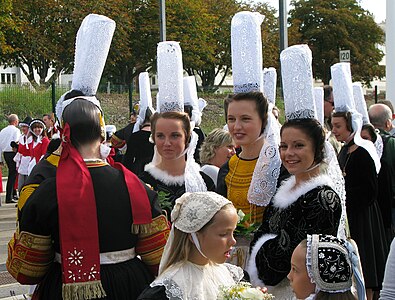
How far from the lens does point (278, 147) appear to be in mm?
4812

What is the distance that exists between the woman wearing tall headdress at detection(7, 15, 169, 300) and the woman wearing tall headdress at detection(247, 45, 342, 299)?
2.06 feet

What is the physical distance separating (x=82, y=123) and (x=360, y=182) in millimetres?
3532

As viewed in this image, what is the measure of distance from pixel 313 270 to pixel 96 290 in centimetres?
119

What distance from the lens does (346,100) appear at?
23.7 feet

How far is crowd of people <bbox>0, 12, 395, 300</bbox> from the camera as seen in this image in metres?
3.66

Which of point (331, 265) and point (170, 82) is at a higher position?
point (170, 82)

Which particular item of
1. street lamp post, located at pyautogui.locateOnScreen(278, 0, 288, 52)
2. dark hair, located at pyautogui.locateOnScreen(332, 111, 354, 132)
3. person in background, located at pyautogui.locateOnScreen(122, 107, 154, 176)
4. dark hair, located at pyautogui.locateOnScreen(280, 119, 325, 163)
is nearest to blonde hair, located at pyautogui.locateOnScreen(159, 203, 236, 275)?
dark hair, located at pyautogui.locateOnScreen(280, 119, 325, 163)

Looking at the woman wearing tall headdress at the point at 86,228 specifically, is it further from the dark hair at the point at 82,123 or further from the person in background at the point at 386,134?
the person in background at the point at 386,134

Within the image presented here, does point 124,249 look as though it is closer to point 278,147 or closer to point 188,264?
point 188,264

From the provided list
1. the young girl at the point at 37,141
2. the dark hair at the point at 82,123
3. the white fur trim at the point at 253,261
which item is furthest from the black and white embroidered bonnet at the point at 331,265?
the young girl at the point at 37,141

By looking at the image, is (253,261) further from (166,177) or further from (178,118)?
(178,118)

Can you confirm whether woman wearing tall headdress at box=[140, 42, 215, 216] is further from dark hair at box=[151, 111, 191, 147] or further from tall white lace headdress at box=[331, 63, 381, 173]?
tall white lace headdress at box=[331, 63, 381, 173]

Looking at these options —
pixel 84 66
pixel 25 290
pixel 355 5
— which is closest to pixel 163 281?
pixel 84 66

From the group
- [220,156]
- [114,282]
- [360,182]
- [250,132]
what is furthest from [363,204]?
[114,282]
